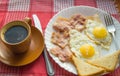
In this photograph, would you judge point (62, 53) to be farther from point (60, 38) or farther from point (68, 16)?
point (68, 16)

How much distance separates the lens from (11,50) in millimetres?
979

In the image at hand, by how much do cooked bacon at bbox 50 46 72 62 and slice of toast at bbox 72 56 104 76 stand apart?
37 millimetres

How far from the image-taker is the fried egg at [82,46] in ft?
3.25

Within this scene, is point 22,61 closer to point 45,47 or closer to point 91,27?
point 45,47

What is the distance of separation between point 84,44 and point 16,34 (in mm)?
276

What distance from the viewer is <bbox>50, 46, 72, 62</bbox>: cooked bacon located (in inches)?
38.9

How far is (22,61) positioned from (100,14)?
0.41m

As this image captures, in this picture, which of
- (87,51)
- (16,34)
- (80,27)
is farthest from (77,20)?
(16,34)

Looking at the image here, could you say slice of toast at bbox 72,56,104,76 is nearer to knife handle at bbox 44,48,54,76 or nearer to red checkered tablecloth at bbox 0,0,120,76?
knife handle at bbox 44,48,54,76

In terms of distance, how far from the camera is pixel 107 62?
3.16 feet

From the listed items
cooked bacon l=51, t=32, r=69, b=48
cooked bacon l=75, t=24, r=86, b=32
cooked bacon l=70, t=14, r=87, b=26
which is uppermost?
cooked bacon l=70, t=14, r=87, b=26

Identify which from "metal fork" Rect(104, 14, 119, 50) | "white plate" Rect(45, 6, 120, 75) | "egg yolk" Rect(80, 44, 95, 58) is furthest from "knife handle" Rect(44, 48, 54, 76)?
"metal fork" Rect(104, 14, 119, 50)

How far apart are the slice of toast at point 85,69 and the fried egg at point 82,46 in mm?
37

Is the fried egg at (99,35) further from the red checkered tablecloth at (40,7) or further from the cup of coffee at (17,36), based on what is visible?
the cup of coffee at (17,36)
